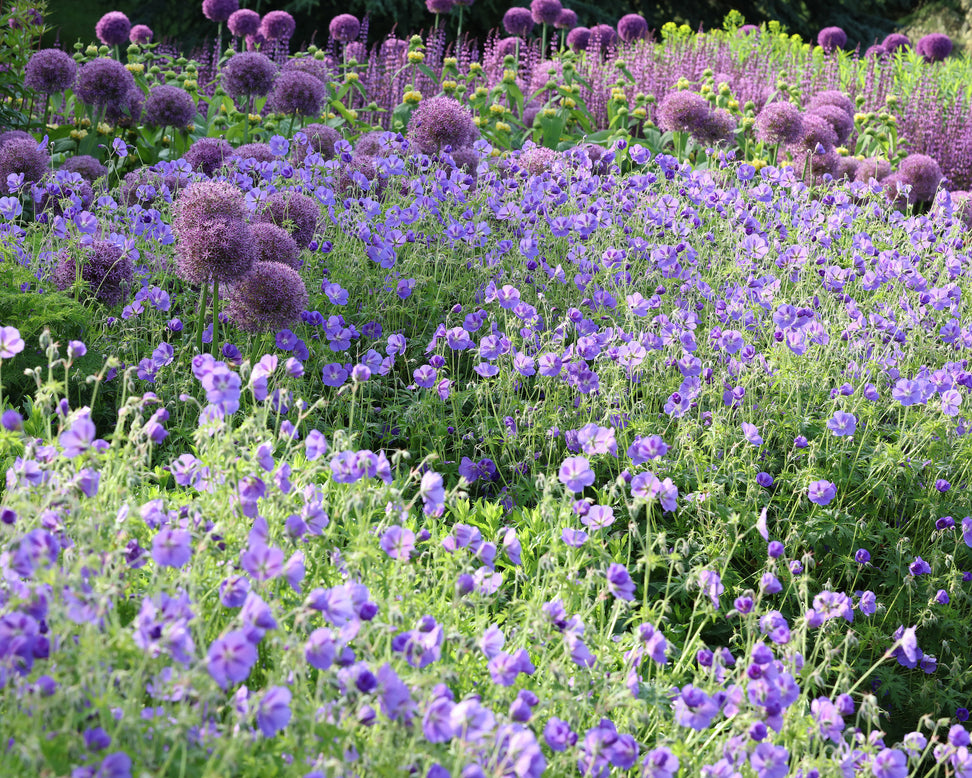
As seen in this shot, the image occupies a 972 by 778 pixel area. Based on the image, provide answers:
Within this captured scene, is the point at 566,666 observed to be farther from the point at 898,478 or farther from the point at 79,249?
the point at 79,249

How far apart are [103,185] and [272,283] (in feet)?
5.72

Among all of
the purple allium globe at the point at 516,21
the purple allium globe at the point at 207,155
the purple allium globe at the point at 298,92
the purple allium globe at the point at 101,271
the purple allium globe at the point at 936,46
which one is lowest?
the purple allium globe at the point at 101,271

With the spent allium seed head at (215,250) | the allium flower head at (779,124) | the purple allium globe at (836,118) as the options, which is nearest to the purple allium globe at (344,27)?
the allium flower head at (779,124)

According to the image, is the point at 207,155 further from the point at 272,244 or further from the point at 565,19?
the point at 565,19

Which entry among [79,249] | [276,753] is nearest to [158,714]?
[276,753]

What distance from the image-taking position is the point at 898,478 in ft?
9.89

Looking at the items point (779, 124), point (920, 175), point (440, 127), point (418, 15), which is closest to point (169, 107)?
point (440, 127)

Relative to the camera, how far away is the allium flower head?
18.2 feet

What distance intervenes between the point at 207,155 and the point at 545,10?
13.4 ft

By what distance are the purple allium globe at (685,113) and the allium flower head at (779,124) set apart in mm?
323

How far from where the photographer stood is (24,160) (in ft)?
13.8

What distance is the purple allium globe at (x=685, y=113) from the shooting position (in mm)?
5586

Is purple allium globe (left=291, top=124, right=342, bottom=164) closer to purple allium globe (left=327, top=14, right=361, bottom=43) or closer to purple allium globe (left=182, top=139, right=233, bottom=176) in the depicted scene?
purple allium globe (left=182, top=139, right=233, bottom=176)

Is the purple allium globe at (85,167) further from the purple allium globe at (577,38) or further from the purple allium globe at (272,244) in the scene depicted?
the purple allium globe at (577,38)
